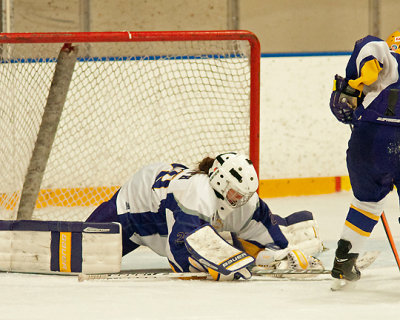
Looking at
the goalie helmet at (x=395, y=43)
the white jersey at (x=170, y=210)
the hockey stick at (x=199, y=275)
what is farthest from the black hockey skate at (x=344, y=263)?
the goalie helmet at (x=395, y=43)

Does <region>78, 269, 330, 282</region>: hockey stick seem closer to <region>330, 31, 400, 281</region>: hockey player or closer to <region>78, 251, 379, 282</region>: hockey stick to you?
<region>78, 251, 379, 282</region>: hockey stick

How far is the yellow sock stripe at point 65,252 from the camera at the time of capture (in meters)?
3.83

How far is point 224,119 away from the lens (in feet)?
15.8

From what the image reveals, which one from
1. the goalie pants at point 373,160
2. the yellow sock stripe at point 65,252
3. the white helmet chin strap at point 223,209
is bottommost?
the yellow sock stripe at point 65,252

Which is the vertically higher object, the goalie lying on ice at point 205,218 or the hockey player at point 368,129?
the hockey player at point 368,129

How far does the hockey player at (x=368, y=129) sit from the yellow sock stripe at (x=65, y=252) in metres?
1.10

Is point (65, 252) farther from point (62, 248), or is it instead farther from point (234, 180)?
point (234, 180)

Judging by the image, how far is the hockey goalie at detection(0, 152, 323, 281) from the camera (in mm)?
3598

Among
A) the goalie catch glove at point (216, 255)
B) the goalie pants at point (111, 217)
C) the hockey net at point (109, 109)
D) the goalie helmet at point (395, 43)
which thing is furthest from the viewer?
the hockey net at point (109, 109)

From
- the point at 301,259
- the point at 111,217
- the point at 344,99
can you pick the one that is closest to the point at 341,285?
the point at 301,259

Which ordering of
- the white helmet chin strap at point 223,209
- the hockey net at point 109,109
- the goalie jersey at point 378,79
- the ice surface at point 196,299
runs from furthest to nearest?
the hockey net at point 109,109
the white helmet chin strap at point 223,209
the goalie jersey at point 378,79
the ice surface at point 196,299

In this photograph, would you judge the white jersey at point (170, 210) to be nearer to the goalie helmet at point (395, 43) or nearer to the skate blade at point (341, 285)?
the skate blade at point (341, 285)

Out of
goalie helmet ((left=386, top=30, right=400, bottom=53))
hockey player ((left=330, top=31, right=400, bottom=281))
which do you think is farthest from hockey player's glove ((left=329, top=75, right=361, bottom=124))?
goalie helmet ((left=386, top=30, right=400, bottom=53))

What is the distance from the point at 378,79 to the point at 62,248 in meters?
1.45
